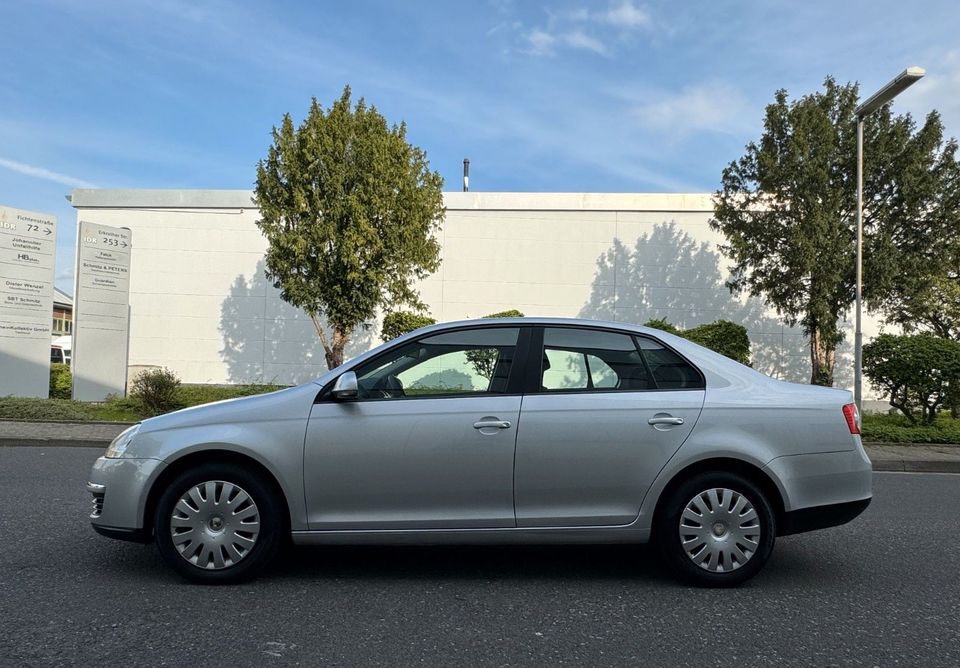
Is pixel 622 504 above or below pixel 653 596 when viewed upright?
above

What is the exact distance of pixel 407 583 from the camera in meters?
4.52

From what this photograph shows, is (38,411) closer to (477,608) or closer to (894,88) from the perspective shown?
(477,608)

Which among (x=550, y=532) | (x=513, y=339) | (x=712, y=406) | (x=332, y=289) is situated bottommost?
(x=550, y=532)

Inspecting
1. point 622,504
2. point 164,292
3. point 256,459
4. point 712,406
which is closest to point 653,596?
point 622,504

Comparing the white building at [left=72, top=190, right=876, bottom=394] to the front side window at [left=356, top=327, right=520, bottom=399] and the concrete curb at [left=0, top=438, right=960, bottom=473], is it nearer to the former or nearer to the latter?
the concrete curb at [left=0, top=438, right=960, bottom=473]

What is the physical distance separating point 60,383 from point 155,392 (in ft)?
22.4

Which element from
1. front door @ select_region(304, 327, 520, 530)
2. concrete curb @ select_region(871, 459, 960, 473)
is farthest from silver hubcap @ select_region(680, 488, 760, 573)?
concrete curb @ select_region(871, 459, 960, 473)

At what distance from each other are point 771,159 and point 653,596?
15039mm

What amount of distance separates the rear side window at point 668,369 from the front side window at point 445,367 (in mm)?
831

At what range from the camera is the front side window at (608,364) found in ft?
15.0

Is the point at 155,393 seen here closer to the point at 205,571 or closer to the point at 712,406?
the point at 205,571

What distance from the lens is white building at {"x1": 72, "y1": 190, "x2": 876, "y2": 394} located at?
75.2 feet

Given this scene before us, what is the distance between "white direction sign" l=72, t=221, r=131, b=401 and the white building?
16.6 ft

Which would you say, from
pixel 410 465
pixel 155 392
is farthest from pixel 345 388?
pixel 155 392
